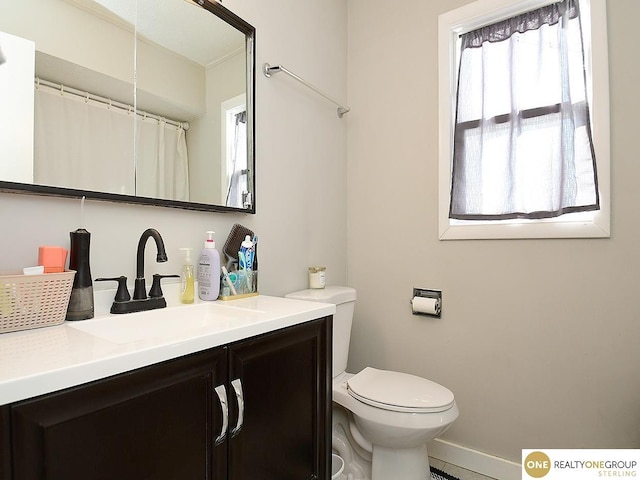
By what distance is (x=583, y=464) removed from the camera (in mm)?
1415

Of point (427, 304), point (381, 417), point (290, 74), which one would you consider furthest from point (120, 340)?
point (427, 304)

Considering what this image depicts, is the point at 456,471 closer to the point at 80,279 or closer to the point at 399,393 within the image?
the point at 399,393

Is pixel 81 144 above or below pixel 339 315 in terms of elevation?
above

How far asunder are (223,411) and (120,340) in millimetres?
358

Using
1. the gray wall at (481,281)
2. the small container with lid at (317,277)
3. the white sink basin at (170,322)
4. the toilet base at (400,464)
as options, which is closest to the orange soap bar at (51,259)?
the white sink basin at (170,322)

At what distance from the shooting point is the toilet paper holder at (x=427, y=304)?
1.85m

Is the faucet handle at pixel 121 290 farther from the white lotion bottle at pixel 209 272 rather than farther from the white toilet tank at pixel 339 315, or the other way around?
the white toilet tank at pixel 339 315

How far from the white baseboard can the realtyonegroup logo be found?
13 centimetres

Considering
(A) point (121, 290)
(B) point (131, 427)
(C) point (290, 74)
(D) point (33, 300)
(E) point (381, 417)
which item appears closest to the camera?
(B) point (131, 427)

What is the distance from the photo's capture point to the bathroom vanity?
22.9 inches

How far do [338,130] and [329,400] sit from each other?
1.50 meters

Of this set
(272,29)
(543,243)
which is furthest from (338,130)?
(543,243)

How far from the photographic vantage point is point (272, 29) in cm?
168

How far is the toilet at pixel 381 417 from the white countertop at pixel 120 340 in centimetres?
48
